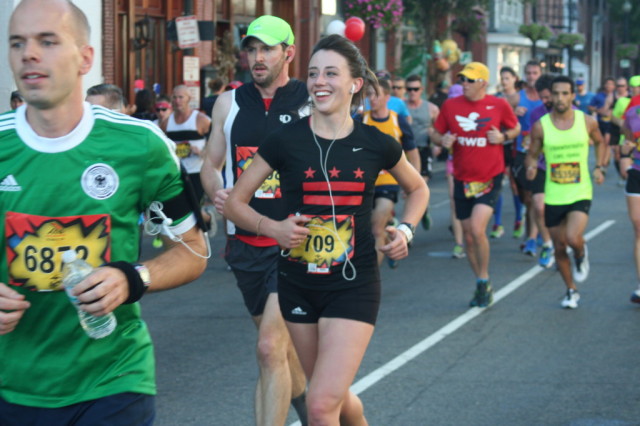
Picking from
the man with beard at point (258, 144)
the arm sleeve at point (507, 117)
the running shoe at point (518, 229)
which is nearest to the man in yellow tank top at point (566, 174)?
the arm sleeve at point (507, 117)

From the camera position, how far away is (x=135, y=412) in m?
3.43

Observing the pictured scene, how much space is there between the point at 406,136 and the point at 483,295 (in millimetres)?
2303

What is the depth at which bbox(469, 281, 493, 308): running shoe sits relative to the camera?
33.1 feet

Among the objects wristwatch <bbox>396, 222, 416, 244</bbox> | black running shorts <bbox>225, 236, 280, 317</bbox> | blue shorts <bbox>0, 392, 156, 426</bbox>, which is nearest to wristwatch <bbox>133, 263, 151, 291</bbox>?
blue shorts <bbox>0, 392, 156, 426</bbox>

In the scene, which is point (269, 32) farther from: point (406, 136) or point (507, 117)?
point (406, 136)

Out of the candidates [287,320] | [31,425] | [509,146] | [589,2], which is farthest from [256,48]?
[589,2]

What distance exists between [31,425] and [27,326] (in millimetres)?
277

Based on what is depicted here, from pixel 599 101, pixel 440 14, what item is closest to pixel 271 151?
pixel 599 101

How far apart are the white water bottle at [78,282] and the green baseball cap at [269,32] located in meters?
2.96

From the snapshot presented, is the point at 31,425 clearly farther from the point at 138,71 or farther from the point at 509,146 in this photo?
the point at 138,71

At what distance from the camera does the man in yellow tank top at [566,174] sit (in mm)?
10250

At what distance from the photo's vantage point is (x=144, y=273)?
3277mm

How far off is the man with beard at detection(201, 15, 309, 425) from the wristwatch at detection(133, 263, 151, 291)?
2.49 metres

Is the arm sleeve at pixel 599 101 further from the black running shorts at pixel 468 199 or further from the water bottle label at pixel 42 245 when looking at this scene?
the water bottle label at pixel 42 245
